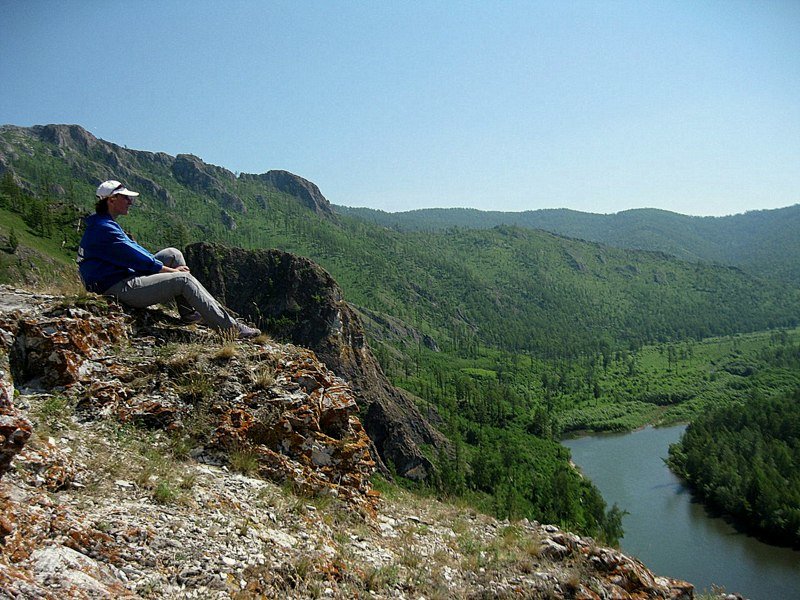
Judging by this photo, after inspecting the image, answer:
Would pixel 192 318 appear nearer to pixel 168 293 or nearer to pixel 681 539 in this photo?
pixel 168 293

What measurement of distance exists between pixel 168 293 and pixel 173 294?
0.09 metres

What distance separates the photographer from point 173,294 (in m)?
8.73

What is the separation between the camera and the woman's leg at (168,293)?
8.39m

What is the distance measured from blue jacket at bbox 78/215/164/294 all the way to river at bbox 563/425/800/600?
46669 millimetres

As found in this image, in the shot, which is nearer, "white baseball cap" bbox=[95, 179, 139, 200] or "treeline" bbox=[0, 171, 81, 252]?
"white baseball cap" bbox=[95, 179, 139, 200]

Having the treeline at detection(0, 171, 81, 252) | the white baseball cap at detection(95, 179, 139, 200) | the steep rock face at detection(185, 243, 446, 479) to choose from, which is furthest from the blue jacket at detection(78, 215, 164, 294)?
the treeline at detection(0, 171, 81, 252)

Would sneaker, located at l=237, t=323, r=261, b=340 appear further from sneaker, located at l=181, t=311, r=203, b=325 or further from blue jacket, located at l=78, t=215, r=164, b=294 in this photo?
blue jacket, located at l=78, t=215, r=164, b=294

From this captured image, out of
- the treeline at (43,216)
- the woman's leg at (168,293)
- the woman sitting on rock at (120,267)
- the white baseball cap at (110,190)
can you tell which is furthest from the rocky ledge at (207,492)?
the treeline at (43,216)

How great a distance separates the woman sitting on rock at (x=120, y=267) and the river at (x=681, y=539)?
151 ft

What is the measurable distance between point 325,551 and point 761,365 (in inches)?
7830

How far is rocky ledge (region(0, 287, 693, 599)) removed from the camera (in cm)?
461

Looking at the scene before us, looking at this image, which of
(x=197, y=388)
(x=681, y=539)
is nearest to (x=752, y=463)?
(x=681, y=539)

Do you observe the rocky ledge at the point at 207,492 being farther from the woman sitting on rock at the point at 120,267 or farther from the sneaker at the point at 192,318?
the woman sitting on rock at the point at 120,267

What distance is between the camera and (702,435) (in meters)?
87.0
